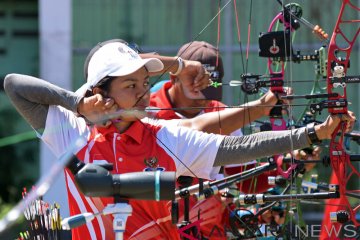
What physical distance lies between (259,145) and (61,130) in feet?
2.54

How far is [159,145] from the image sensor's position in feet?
14.3

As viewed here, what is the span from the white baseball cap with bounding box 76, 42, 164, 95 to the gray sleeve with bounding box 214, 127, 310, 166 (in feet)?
1.41

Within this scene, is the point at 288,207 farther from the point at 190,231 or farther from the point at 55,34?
the point at 55,34

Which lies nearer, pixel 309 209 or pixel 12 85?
→ pixel 12 85

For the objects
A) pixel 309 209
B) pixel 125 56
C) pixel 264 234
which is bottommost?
pixel 309 209

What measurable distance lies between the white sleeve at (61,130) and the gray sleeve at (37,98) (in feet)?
0.11

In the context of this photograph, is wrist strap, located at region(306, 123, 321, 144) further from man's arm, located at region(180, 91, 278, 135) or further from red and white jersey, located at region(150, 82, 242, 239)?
red and white jersey, located at region(150, 82, 242, 239)

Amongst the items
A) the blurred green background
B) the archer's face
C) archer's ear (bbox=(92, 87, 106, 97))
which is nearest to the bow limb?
the archer's face

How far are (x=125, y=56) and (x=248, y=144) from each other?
0.59m

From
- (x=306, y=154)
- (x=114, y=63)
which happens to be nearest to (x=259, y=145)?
(x=114, y=63)

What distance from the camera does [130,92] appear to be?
4.26 metres

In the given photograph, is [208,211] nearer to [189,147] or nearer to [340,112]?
[189,147]

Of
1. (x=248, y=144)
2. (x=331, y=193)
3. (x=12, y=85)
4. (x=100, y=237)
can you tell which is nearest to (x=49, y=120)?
(x=12, y=85)

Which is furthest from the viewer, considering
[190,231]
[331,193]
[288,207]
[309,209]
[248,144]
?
[309,209]
